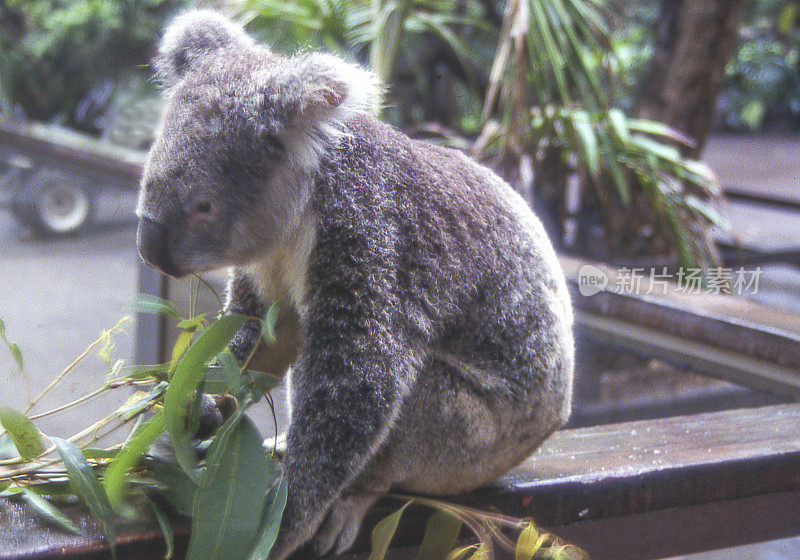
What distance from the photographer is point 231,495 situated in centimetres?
99

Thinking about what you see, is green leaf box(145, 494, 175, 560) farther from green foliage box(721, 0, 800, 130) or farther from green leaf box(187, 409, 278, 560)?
green foliage box(721, 0, 800, 130)

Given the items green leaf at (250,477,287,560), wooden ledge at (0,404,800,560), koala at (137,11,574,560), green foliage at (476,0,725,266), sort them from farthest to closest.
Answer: green foliage at (476,0,725,266), wooden ledge at (0,404,800,560), koala at (137,11,574,560), green leaf at (250,477,287,560)

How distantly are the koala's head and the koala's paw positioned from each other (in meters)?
0.40

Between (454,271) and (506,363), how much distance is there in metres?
0.19

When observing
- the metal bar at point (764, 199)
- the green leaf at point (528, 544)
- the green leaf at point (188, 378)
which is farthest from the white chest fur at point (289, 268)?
the metal bar at point (764, 199)

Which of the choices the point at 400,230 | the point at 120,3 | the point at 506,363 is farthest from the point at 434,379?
the point at 120,3

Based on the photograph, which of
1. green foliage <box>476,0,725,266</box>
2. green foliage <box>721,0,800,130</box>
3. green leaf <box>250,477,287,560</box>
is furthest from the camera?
green foliage <box>721,0,800,130</box>

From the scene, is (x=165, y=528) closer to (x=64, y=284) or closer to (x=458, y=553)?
(x=458, y=553)

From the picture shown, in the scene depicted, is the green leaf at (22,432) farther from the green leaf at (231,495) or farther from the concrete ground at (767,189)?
the concrete ground at (767,189)

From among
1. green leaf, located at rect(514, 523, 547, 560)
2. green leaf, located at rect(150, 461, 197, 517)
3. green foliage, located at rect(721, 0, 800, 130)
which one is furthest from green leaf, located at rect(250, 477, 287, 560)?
green foliage, located at rect(721, 0, 800, 130)

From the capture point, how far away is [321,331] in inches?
43.1

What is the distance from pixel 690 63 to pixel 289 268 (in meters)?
3.21

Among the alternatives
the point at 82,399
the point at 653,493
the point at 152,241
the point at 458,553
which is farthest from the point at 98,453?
the point at 653,493

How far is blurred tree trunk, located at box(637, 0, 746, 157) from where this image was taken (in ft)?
12.1
